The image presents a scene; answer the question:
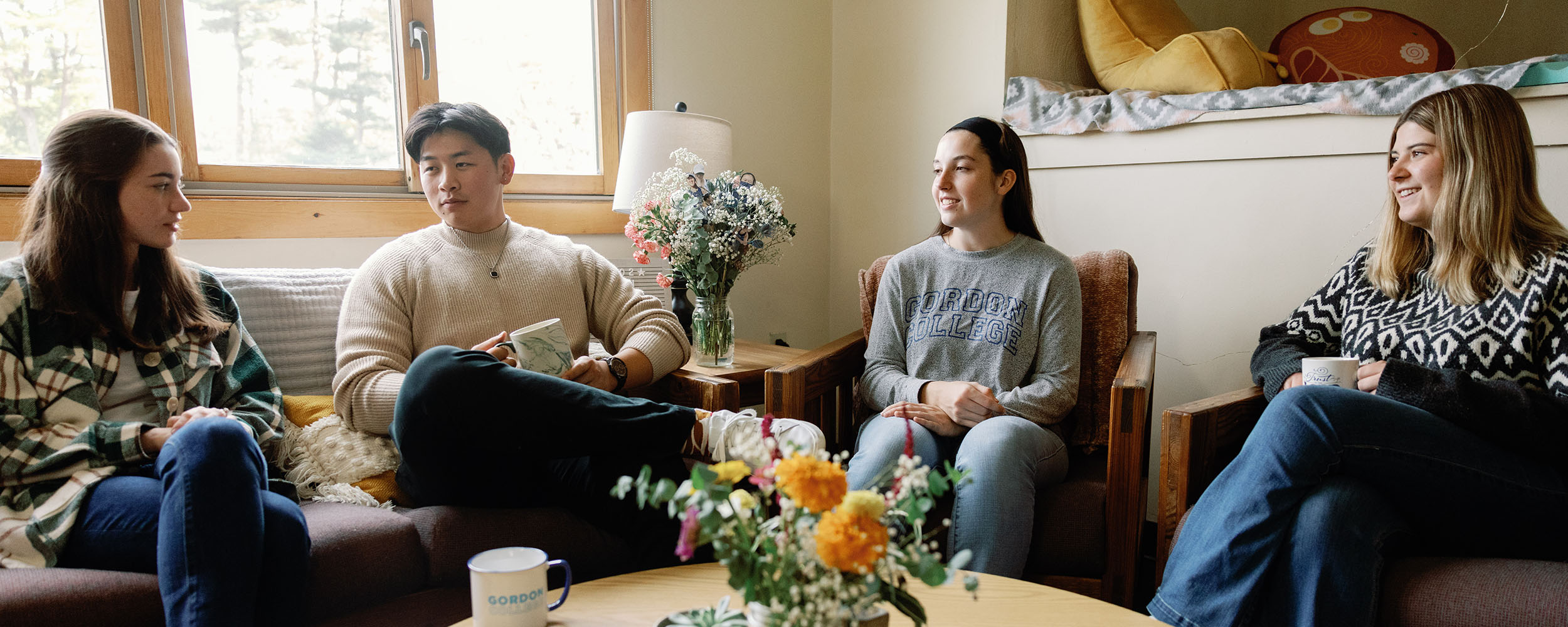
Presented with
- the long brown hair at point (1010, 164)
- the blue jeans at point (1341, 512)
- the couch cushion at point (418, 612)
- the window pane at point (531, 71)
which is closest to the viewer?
the blue jeans at point (1341, 512)

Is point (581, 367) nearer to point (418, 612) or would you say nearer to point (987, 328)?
point (418, 612)

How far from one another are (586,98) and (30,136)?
4.14 ft

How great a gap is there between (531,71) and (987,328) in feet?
4.85

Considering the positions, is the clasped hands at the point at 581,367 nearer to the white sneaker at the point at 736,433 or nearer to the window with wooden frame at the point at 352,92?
the white sneaker at the point at 736,433

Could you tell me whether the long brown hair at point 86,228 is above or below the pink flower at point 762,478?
above

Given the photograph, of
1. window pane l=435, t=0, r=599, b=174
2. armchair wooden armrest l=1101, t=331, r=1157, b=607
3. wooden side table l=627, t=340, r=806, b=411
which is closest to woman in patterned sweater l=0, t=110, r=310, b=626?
wooden side table l=627, t=340, r=806, b=411

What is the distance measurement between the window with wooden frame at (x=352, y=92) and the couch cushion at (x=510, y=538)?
3.38 feet

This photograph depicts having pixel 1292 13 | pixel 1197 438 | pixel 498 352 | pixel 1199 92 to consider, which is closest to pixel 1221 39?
pixel 1199 92

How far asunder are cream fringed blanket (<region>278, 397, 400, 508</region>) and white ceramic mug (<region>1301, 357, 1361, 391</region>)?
1.52 metres

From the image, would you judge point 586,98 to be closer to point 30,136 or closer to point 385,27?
point 385,27

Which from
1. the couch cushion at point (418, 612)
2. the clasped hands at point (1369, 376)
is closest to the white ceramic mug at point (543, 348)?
the couch cushion at point (418, 612)

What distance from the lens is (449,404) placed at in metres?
1.42

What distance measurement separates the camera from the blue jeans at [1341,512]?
4.08ft

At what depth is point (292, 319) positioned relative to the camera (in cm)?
178
